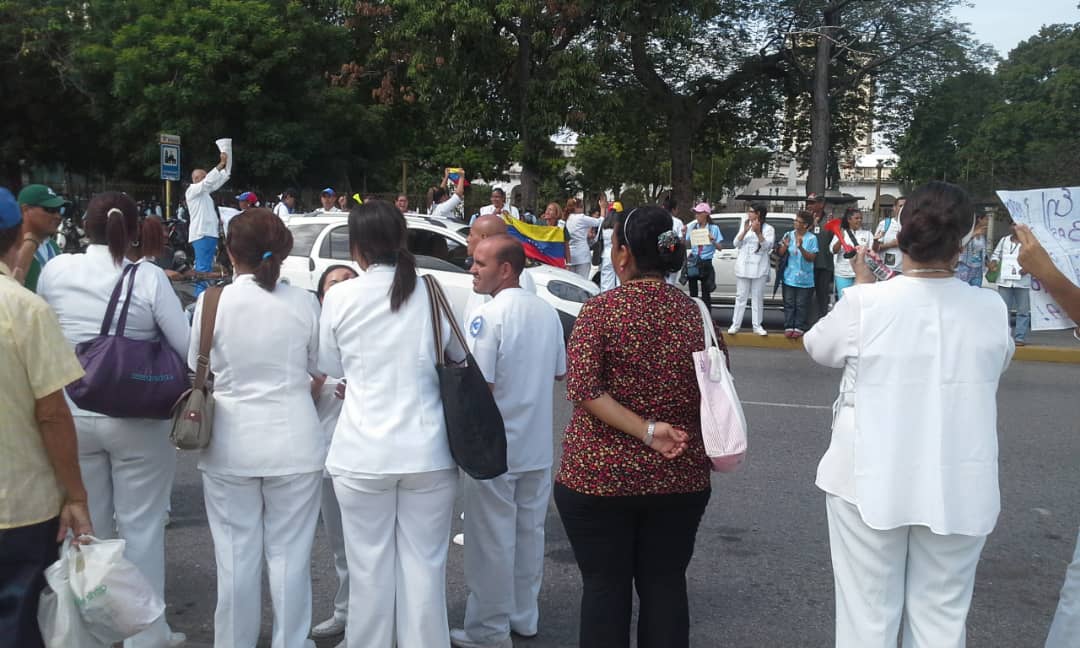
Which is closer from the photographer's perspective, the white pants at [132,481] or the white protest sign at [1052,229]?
the white protest sign at [1052,229]

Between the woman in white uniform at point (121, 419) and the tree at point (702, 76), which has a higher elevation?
the tree at point (702, 76)

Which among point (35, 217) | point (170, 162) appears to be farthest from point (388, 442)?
point (170, 162)

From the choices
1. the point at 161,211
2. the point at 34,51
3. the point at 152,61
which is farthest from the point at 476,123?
the point at 34,51

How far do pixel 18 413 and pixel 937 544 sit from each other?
2.72 meters

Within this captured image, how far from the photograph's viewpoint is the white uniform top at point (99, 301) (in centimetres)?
367

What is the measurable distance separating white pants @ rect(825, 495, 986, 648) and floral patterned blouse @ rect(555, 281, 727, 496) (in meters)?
0.55

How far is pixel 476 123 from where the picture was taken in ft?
71.5

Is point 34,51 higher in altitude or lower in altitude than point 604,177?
higher

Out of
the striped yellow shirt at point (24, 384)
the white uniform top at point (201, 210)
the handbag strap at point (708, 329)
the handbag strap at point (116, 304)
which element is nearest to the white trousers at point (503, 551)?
the handbag strap at point (708, 329)

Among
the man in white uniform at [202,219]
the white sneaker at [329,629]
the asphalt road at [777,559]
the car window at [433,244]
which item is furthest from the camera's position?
A: the man in white uniform at [202,219]

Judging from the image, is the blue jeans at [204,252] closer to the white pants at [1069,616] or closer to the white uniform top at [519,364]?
the white uniform top at [519,364]

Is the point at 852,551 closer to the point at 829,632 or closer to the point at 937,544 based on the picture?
the point at 937,544

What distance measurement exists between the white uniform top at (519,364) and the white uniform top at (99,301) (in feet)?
3.77

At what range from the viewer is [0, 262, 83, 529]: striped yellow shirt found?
109 inches
